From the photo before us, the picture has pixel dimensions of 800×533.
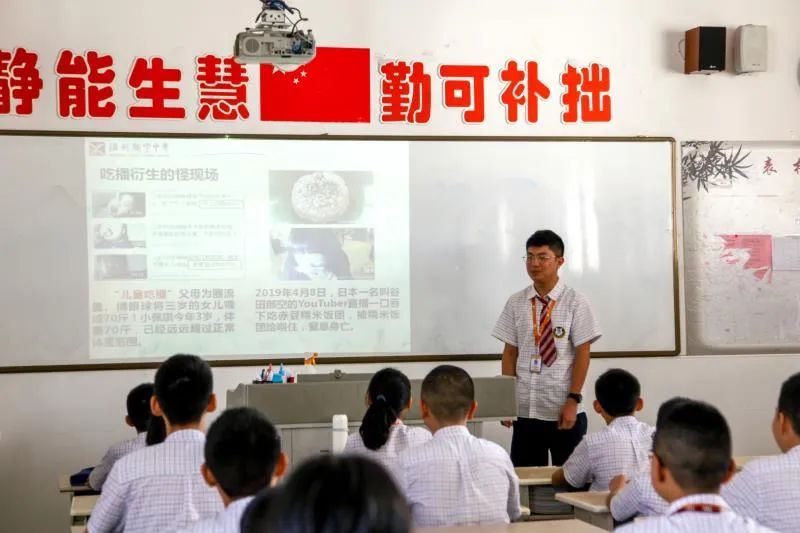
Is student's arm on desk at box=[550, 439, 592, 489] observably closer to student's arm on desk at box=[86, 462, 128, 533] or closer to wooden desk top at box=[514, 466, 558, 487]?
wooden desk top at box=[514, 466, 558, 487]

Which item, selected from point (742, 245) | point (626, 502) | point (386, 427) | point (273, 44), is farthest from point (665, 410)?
point (742, 245)

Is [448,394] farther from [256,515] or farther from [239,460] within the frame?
[256,515]

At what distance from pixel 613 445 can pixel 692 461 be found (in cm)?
167

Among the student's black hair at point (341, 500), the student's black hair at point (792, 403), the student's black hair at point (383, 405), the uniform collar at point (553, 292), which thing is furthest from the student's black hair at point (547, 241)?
the student's black hair at point (341, 500)

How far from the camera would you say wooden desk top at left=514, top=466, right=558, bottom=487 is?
12.1ft

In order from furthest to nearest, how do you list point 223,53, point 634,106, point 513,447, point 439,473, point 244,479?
point 634,106
point 223,53
point 513,447
point 439,473
point 244,479

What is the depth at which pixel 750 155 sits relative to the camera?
576 cm

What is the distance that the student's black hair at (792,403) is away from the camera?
2.63 m

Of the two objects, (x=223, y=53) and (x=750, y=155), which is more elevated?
(x=223, y=53)

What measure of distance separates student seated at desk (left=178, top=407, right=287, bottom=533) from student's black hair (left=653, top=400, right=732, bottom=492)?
2.51ft

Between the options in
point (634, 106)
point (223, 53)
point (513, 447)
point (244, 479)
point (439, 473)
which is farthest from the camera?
point (634, 106)

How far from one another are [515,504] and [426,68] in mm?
3056

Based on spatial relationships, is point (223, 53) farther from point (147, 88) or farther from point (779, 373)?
point (779, 373)

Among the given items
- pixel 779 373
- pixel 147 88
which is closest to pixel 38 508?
pixel 147 88
